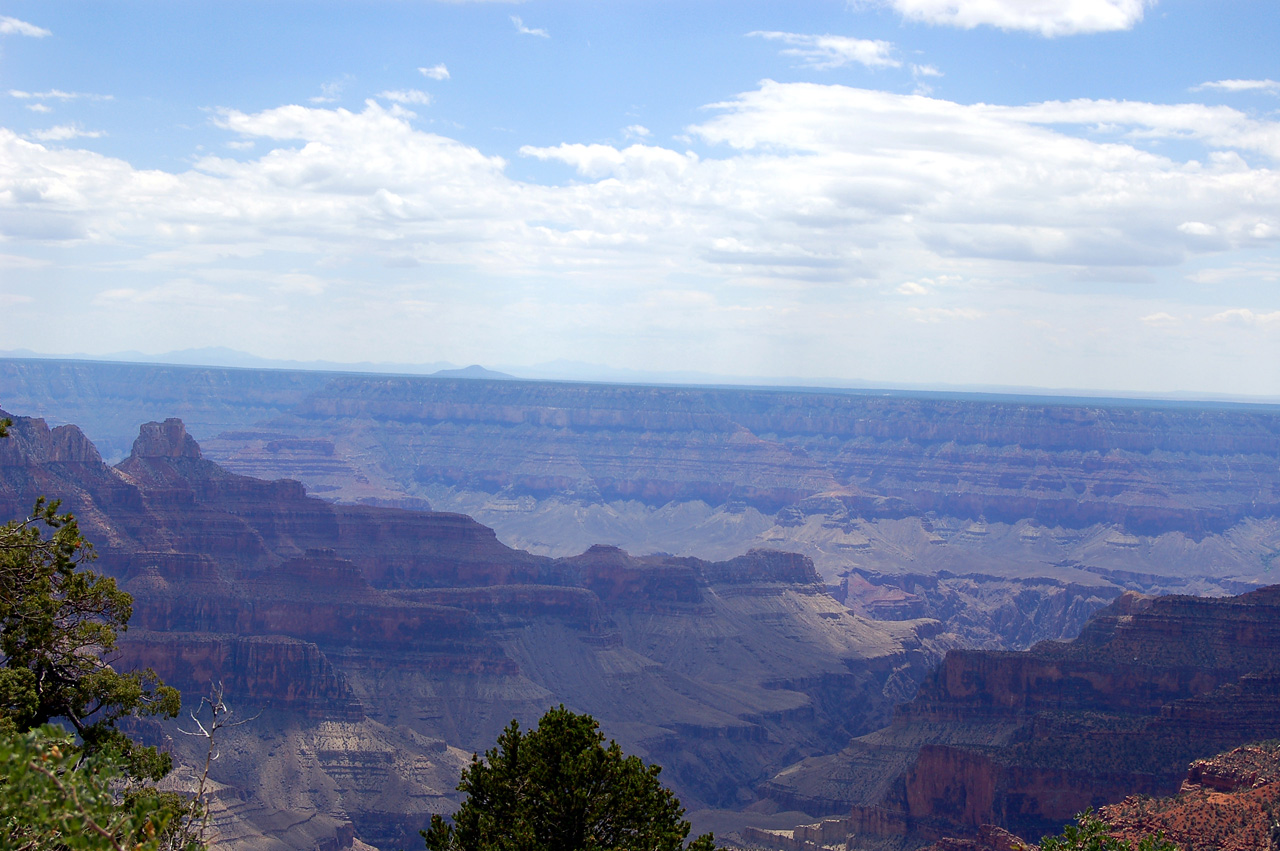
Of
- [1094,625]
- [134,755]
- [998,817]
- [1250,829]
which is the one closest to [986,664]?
[1094,625]

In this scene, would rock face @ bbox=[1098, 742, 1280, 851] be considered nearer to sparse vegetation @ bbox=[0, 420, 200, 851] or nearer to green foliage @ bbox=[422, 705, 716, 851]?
green foliage @ bbox=[422, 705, 716, 851]

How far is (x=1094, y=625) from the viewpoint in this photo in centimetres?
13675

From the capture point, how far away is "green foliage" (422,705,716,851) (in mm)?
26703

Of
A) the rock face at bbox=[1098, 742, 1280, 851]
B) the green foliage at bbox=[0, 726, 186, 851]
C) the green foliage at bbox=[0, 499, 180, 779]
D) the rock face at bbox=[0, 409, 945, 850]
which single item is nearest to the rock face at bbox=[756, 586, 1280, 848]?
the rock face at bbox=[1098, 742, 1280, 851]

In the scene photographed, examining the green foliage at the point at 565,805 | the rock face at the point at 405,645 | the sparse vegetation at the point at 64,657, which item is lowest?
the rock face at the point at 405,645

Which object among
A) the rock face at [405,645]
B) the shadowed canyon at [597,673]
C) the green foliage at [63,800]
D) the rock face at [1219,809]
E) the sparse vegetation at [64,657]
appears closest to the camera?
the green foliage at [63,800]

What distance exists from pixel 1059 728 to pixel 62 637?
84.6 m

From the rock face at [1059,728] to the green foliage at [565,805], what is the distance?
53.5m

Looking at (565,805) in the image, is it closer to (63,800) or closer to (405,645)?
(63,800)

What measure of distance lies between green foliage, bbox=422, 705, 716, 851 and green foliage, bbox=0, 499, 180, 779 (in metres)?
7.25

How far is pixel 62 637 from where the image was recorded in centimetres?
2883

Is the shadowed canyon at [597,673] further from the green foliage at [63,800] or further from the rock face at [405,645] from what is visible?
the green foliage at [63,800]

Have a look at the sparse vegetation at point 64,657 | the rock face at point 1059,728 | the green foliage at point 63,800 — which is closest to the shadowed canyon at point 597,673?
the rock face at point 1059,728

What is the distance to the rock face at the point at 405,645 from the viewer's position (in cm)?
11512
